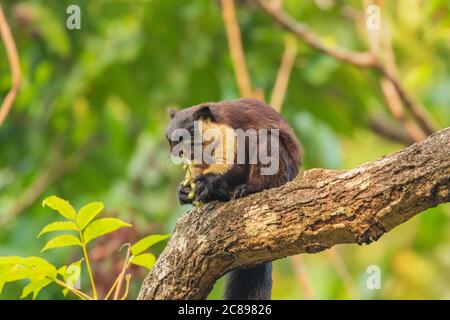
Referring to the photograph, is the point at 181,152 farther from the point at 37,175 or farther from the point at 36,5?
the point at 37,175

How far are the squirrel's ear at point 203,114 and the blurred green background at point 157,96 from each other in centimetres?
229

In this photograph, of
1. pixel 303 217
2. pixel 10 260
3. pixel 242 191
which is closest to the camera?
pixel 10 260

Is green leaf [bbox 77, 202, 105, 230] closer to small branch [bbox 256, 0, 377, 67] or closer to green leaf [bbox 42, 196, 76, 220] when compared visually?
green leaf [bbox 42, 196, 76, 220]

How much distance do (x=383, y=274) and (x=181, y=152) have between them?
5401 millimetres

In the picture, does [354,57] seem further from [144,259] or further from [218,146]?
[144,259]

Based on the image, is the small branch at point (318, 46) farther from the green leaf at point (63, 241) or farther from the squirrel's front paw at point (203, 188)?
the green leaf at point (63, 241)

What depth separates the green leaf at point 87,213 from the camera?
11.6ft

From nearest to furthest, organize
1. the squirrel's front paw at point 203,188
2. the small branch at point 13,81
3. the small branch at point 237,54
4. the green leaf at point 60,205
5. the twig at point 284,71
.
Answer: the green leaf at point 60,205
the squirrel's front paw at point 203,188
the small branch at point 13,81
the small branch at point 237,54
the twig at point 284,71

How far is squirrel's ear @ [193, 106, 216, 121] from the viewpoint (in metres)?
4.61

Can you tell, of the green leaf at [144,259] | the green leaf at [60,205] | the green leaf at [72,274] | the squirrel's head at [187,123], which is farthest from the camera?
the squirrel's head at [187,123]

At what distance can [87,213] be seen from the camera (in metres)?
3.60

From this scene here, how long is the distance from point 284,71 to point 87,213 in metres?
4.08

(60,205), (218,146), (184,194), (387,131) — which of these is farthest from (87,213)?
(387,131)

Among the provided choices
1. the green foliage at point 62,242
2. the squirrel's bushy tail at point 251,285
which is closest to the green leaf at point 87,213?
the green foliage at point 62,242
